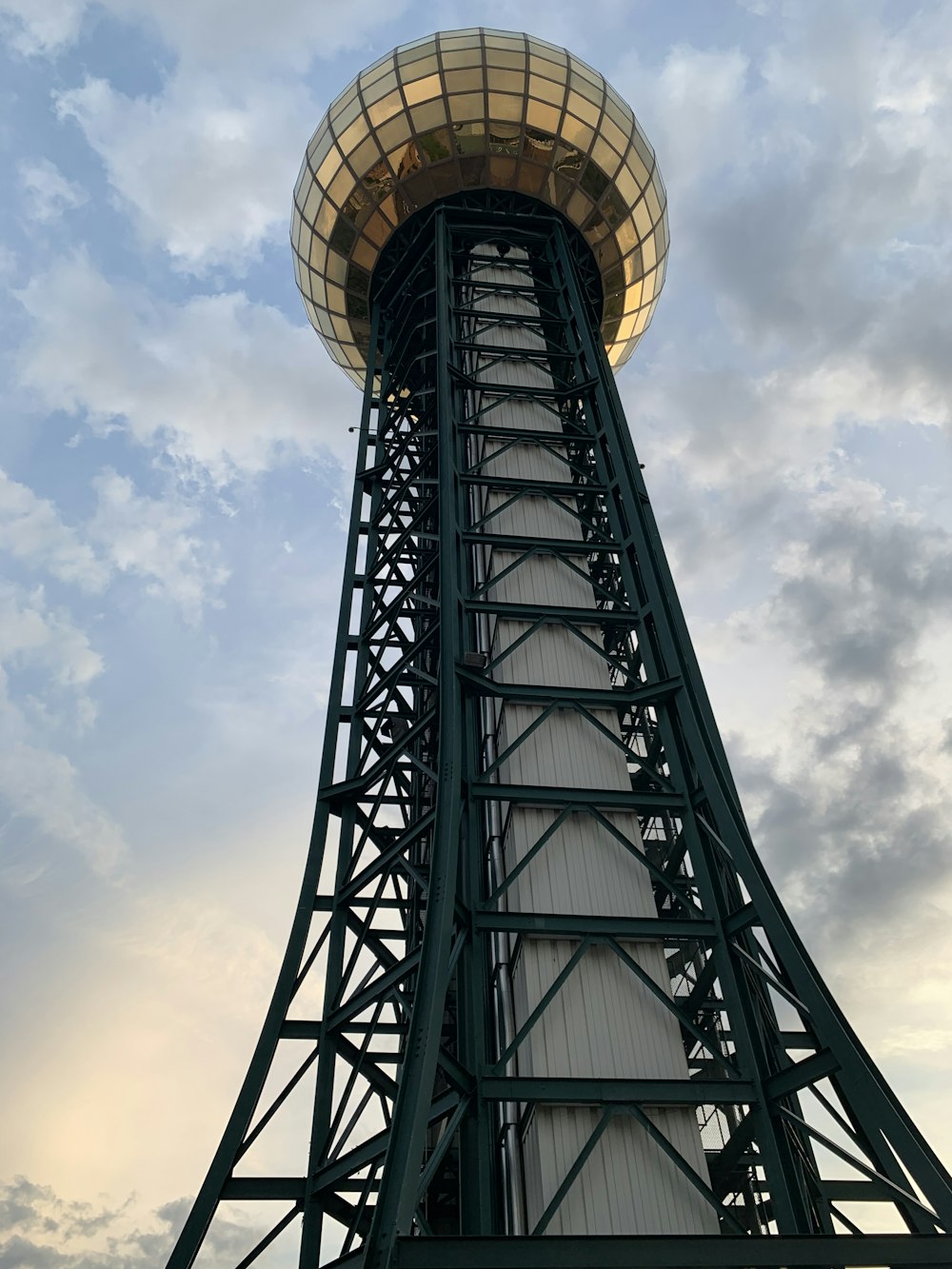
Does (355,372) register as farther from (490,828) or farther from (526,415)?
(490,828)

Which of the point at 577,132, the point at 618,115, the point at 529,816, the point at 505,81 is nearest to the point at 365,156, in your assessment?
the point at 505,81

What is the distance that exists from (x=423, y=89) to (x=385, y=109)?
37.3 inches

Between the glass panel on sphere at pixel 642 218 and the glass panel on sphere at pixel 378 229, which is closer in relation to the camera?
the glass panel on sphere at pixel 378 229

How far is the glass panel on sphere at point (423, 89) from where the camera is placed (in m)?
21.0

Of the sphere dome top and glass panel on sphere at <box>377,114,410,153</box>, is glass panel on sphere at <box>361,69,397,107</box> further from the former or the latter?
glass panel on sphere at <box>377,114,410,153</box>

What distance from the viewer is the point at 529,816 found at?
1412 cm

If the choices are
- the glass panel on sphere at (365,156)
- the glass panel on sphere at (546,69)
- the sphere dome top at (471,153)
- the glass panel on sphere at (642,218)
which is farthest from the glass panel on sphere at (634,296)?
the glass panel on sphere at (365,156)

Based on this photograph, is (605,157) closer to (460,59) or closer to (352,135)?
(460,59)

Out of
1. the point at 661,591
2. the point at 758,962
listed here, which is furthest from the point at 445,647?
the point at 758,962

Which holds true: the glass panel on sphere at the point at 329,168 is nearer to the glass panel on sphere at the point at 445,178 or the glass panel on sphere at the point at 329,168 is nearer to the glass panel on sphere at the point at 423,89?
the glass panel on sphere at the point at 423,89

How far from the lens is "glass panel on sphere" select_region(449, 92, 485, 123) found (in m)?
21.0

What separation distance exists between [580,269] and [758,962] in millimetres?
17456

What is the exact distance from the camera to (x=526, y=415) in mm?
20141

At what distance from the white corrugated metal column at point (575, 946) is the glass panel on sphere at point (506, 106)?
7979 millimetres
